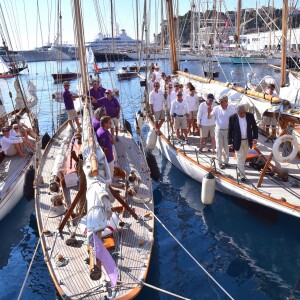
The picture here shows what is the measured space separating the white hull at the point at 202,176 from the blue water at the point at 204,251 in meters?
0.57

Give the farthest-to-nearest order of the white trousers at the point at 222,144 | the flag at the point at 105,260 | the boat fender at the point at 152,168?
the boat fender at the point at 152,168, the white trousers at the point at 222,144, the flag at the point at 105,260

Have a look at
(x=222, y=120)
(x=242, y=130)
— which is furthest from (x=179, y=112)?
(x=242, y=130)

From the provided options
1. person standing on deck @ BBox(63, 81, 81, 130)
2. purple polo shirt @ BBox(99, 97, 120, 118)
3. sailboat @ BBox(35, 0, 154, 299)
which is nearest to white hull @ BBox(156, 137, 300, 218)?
sailboat @ BBox(35, 0, 154, 299)

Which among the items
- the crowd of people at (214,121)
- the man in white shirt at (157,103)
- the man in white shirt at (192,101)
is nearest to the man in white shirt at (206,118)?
the crowd of people at (214,121)

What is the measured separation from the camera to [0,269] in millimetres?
7387

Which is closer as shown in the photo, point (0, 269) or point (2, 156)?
point (0, 269)

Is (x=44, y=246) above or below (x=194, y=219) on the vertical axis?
above

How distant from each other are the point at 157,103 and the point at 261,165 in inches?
195

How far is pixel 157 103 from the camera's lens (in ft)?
42.6

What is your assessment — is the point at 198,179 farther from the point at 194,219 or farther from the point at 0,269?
the point at 0,269

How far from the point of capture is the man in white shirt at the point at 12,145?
37.3 ft

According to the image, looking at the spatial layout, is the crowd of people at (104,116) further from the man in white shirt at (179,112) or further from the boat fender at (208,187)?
the boat fender at (208,187)

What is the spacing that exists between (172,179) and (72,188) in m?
4.08

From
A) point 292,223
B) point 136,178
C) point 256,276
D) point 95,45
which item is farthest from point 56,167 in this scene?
point 95,45
